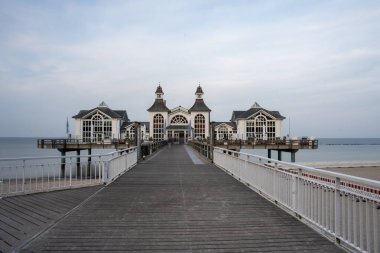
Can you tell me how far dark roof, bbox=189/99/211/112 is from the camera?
6869cm

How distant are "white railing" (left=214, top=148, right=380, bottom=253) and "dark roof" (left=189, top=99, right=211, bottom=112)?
192ft

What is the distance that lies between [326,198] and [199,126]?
64.0m

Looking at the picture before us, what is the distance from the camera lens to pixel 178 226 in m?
5.98

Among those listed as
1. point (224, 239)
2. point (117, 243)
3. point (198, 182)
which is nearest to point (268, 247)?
point (224, 239)

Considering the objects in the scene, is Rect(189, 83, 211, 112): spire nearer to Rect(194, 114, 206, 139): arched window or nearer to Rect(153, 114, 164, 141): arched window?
Rect(194, 114, 206, 139): arched window

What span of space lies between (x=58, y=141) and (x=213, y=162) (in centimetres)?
3440

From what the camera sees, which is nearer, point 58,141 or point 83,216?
point 83,216

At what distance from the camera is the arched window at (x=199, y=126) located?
68.9 metres

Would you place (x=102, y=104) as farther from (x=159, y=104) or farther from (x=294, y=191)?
(x=294, y=191)

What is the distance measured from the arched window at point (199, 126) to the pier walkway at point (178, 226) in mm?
59487

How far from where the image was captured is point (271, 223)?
620 centimetres

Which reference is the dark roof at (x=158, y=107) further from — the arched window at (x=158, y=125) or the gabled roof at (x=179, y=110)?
the gabled roof at (x=179, y=110)

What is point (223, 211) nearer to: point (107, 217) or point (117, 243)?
point (107, 217)

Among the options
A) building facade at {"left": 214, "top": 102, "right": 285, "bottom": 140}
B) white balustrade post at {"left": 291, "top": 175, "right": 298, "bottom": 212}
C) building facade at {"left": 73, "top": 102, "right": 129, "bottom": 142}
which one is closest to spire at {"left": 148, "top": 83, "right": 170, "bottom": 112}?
building facade at {"left": 73, "top": 102, "right": 129, "bottom": 142}
